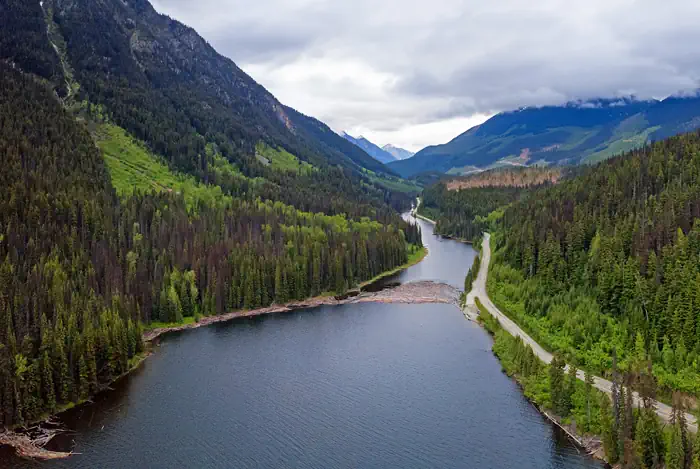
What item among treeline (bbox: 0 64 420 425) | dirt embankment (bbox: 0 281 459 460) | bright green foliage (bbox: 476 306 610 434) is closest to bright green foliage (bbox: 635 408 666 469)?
bright green foliage (bbox: 476 306 610 434)

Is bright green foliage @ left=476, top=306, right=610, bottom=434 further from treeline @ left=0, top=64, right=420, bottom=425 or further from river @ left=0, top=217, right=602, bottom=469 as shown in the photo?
treeline @ left=0, top=64, right=420, bottom=425

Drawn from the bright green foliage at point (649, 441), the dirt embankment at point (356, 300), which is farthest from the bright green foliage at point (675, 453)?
the dirt embankment at point (356, 300)

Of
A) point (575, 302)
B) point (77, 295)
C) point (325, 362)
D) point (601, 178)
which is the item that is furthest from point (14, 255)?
point (601, 178)

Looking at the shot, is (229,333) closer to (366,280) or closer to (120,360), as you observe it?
(120,360)

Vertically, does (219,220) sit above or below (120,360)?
above

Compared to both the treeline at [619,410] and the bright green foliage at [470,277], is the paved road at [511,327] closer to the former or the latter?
the bright green foliage at [470,277]
